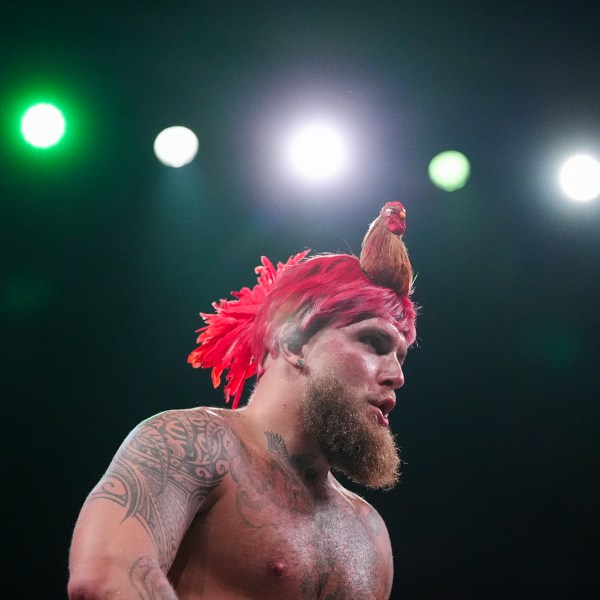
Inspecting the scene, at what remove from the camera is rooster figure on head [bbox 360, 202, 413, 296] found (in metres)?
2.47

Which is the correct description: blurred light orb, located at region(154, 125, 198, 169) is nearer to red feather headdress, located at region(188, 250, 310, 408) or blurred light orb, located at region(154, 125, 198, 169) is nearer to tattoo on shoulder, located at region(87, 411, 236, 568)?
red feather headdress, located at region(188, 250, 310, 408)

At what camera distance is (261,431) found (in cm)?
207

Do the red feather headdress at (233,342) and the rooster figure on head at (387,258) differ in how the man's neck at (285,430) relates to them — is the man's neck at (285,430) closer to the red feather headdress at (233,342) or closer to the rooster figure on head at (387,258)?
the red feather headdress at (233,342)

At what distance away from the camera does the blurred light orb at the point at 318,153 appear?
426 cm

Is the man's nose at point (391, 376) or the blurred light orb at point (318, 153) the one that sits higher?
the blurred light orb at point (318, 153)

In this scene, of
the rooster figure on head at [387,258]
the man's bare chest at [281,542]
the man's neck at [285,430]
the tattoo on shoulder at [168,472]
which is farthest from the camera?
the rooster figure on head at [387,258]

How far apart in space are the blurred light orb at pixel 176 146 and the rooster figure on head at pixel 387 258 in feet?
6.03

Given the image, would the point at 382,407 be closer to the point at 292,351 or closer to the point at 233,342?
the point at 292,351

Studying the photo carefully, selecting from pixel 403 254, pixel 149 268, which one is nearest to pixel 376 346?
pixel 403 254

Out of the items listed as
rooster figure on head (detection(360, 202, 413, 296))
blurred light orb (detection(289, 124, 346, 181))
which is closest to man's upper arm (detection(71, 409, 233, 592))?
rooster figure on head (detection(360, 202, 413, 296))

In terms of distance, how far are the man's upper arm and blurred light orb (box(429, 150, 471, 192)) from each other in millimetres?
2842

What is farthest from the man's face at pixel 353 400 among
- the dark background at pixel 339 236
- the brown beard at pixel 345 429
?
the dark background at pixel 339 236

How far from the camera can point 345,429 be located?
2.12 m

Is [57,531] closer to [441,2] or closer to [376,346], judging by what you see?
[376,346]
